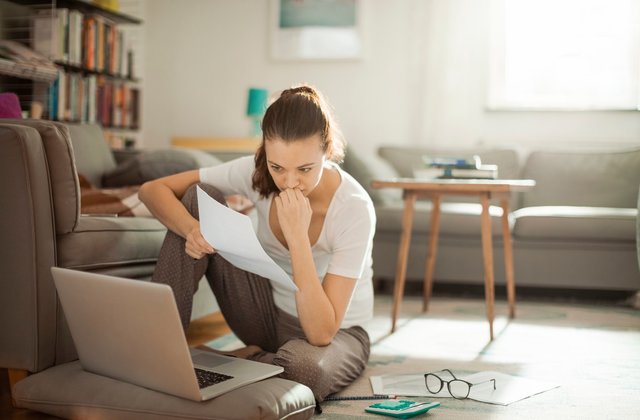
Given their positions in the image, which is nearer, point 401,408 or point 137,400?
point 137,400

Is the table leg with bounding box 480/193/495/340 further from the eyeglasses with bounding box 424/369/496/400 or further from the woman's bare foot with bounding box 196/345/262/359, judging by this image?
the woman's bare foot with bounding box 196/345/262/359

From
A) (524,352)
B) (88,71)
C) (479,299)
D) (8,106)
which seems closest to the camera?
(8,106)

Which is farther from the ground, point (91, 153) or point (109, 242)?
point (91, 153)

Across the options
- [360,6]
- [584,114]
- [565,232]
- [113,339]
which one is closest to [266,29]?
[360,6]

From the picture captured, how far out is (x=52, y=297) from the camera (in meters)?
1.85

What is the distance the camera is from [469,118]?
4.72m

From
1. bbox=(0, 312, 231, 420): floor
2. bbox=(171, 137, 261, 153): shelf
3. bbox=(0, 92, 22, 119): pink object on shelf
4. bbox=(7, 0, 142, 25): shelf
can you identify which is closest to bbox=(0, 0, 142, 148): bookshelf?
bbox=(7, 0, 142, 25): shelf

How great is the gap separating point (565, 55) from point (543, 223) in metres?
1.49

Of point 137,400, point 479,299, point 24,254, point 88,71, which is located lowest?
point 479,299

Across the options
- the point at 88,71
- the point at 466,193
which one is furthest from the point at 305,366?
the point at 88,71

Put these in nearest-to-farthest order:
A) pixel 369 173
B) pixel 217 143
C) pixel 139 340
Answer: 1. pixel 139 340
2. pixel 369 173
3. pixel 217 143

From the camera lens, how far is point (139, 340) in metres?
1.52

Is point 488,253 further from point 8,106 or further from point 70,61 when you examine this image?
point 70,61

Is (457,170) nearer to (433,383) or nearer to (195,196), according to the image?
(433,383)
